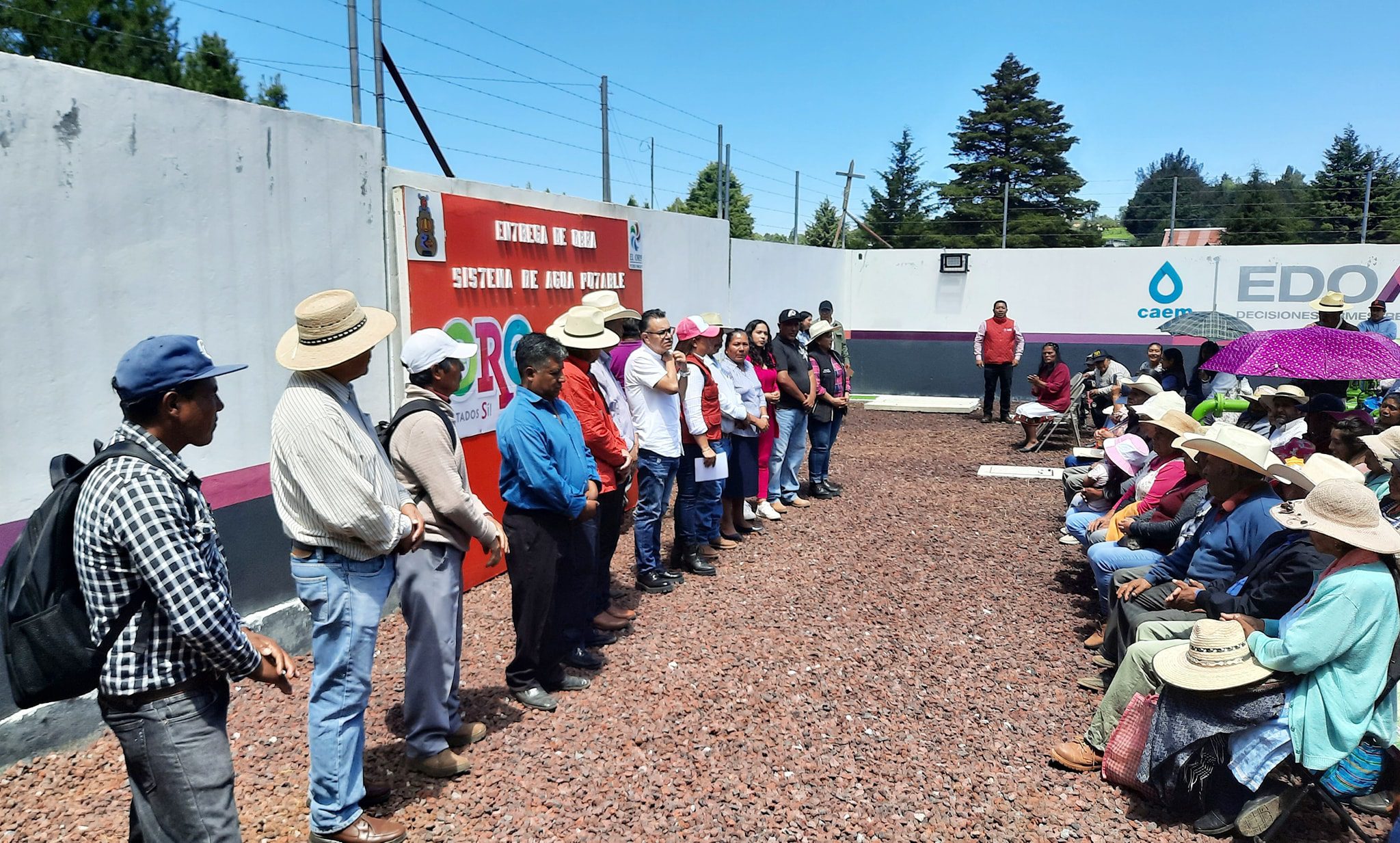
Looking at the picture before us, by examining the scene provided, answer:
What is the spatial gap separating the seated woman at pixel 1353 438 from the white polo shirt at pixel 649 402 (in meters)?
3.75

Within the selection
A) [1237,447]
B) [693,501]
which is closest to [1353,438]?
[1237,447]

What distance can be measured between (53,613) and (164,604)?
0.83 feet

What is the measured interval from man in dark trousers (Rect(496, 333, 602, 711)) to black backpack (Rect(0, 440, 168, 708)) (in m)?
1.89

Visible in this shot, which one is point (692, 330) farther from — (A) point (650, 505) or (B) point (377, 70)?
(B) point (377, 70)

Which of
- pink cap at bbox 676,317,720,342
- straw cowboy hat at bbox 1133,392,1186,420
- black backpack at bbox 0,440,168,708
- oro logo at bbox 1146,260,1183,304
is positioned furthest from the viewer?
oro logo at bbox 1146,260,1183,304

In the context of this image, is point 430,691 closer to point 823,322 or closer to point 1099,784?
point 1099,784

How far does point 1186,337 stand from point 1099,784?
1399 cm

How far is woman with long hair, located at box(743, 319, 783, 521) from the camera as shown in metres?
7.57

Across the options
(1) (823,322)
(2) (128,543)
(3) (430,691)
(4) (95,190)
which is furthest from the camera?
(1) (823,322)

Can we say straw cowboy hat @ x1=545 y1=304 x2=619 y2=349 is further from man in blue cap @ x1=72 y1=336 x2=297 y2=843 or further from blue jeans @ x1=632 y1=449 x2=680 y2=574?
man in blue cap @ x1=72 y1=336 x2=297 y2=843

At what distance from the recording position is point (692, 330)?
6.46m

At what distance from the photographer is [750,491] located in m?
7.38

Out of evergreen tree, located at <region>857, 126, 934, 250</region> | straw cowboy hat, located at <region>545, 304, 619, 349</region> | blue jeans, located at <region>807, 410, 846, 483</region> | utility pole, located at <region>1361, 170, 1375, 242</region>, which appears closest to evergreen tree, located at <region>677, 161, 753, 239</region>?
evergreen tree, located at <region>857, 126, 934, 250</region>

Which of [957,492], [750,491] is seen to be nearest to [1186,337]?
[957,492]
